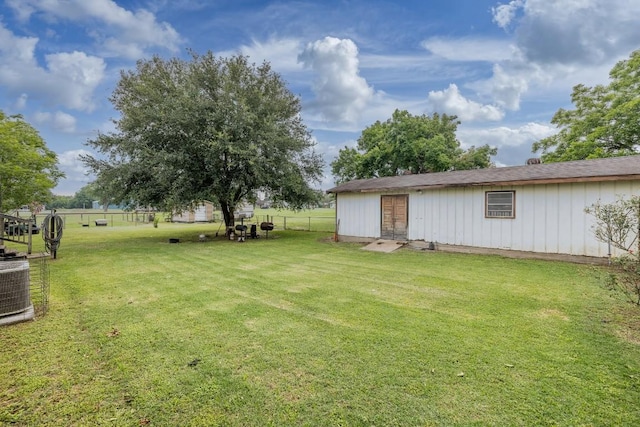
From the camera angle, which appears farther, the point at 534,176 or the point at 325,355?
the point at 534,176

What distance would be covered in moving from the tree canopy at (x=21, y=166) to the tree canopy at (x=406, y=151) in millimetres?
16792

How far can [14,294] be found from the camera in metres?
4.01

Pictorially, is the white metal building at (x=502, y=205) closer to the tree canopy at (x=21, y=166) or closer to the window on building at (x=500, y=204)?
the window on building at (x=500, y=204)

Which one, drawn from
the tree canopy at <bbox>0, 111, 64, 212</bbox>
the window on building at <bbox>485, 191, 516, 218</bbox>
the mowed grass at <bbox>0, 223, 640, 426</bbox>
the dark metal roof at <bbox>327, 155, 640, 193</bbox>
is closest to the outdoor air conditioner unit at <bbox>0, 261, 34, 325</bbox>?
the mowed grass at <bbox>0, 223, 640, 426</bbox>

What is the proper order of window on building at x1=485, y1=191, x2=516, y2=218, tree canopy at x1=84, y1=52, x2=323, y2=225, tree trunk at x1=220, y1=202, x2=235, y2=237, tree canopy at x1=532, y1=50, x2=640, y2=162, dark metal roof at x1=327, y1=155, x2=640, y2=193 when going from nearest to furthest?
dark metal roof at x1=327, y1=155, x2=640, y2=193, window on building at x1=485, y1=191, x2=516, y2=218, tree canopy at x1=84, y1=52, x2=323, y2=225, tree trunk at x1=220, y1=202, x2=235, y2=237, tree canopy at x1=532, y1=50, x2=640, y2=162

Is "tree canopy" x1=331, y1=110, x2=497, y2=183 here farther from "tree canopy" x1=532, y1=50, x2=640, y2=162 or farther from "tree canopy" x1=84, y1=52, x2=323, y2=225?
"tree canopy" x1=84, y1=52, x2=323, y2=225

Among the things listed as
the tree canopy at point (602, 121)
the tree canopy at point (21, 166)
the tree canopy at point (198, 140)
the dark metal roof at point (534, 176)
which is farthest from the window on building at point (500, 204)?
the tree canopy at point (21, 166)

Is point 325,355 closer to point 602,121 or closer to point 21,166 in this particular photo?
point 21,166

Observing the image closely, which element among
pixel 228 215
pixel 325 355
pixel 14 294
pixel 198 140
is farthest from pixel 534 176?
pixel 228 215

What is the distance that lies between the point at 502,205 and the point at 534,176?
A: 1164 mm

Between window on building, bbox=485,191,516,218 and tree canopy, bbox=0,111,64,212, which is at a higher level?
tree canopy, bbox=0,111,64,212

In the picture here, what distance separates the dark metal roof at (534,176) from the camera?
25.4 feet

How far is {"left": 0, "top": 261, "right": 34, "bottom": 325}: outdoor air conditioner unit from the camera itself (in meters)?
3.90

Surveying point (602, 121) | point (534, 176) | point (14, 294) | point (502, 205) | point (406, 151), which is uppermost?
point (602, 121)
